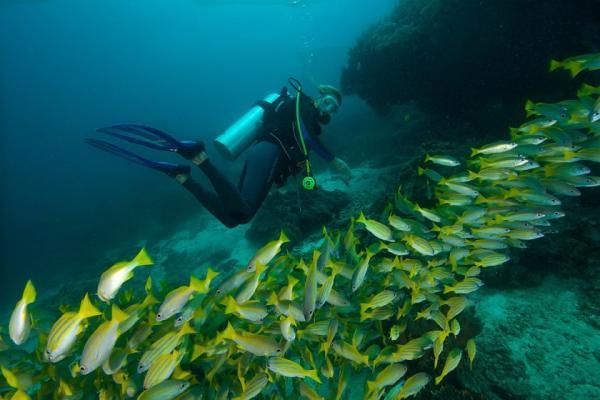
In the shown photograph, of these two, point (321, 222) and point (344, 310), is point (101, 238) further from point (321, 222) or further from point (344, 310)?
point (344, 310)

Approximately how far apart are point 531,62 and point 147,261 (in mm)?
11649

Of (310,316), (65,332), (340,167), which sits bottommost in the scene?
(340,167)

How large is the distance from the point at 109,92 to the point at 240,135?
179082mm

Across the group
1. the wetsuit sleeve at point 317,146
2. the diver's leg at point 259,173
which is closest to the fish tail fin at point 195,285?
the diver's leg at point 259,173

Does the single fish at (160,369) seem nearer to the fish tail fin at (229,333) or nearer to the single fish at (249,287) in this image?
the fish tail fin at (229,333)

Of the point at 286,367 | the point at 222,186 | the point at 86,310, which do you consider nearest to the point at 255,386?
the point at 286,367

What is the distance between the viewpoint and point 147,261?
2.72m

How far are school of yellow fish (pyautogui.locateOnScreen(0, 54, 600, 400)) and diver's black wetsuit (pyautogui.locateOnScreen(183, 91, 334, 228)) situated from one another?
69.7 inches

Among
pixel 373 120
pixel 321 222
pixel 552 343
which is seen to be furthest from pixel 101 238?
pixel 552 343

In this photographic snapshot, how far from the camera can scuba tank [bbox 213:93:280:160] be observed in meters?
5.89

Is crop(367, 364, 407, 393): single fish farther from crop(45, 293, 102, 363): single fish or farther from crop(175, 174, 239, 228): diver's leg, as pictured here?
crop(175, 174, 239, 228): diver's leg

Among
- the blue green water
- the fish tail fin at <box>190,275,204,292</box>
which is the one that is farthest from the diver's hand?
the blue green water

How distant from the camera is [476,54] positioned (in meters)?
10.3

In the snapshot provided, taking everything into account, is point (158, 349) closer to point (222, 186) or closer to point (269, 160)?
point (222, 186)
